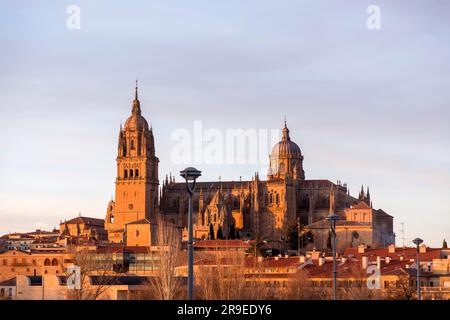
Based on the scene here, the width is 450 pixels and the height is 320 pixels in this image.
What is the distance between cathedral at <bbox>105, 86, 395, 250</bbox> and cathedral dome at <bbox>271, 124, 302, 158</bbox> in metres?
2.87

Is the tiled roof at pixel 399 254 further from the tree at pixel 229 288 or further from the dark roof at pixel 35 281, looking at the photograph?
the tree at pixel 229 288

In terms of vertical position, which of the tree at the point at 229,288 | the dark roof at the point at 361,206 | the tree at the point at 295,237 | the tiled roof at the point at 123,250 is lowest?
the tree at the point at 229,288

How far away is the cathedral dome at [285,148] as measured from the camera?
141750 millimetres

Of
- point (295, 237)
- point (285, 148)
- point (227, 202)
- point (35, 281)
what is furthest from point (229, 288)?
point (285, 148)

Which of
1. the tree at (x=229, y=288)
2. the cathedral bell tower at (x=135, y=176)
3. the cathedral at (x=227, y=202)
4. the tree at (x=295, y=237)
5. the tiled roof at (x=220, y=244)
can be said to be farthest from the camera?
the cathedral bell tower at (x=135, y=176)

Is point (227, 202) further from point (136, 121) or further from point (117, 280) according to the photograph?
point (117, 280)

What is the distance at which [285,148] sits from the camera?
142250mm

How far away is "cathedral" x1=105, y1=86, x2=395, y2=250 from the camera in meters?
126

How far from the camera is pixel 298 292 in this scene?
56000 mm

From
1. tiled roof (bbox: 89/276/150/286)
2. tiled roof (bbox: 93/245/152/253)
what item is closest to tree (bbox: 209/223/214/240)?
tiled roof (bbox: 93/245/152/253)

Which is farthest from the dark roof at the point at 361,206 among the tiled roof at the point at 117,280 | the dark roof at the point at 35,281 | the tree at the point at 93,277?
the dark roof at the point at 35,281

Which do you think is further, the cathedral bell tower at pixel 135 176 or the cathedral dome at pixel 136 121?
the cathedral dome at pixel 136 121
